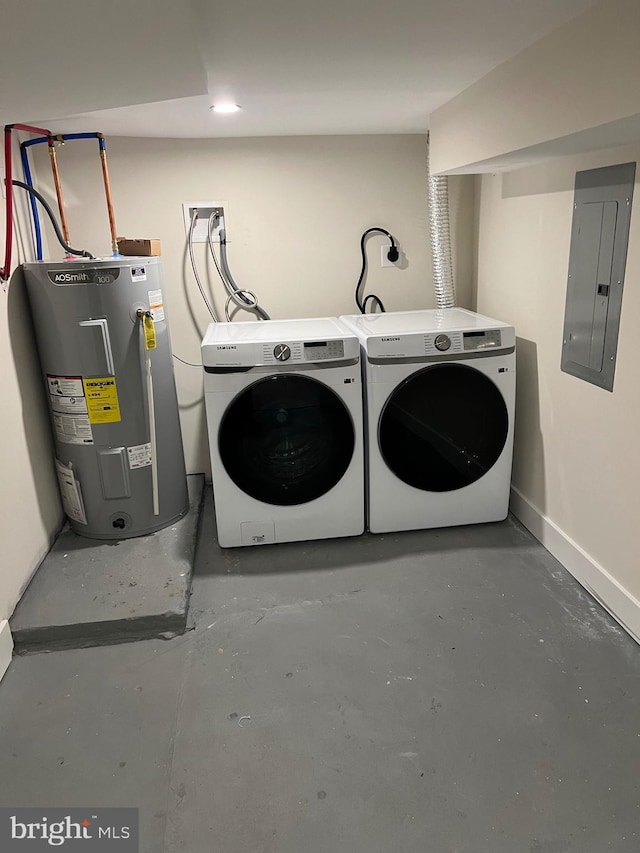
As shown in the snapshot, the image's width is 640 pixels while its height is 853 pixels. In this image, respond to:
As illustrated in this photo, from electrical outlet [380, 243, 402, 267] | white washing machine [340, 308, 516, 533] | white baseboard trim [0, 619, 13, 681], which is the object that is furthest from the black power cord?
white baseboard trim [0, 619, 13, 681]

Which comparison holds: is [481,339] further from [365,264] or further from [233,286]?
[233,286]

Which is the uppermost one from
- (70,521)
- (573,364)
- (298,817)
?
(573,364)

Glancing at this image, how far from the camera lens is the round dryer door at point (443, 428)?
2.45 metres

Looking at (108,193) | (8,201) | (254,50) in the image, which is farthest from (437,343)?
(8,201)

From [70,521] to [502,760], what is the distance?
1.93 meters

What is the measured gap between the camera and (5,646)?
195 centimetres

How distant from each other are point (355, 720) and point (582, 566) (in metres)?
1.07

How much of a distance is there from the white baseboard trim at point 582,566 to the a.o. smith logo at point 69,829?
1.59 metres

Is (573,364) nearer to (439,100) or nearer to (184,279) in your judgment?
(439,100)

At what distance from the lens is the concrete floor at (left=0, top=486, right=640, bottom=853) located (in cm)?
142

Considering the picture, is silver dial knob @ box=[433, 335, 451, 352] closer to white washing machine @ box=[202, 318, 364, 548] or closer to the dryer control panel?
the dryer control panel

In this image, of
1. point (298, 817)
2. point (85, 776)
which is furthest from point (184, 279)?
point (298, 817)

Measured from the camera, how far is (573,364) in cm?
220

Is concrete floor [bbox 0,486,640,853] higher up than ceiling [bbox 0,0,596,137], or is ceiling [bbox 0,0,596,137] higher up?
ceiling [bbox 0,0,596,137]
